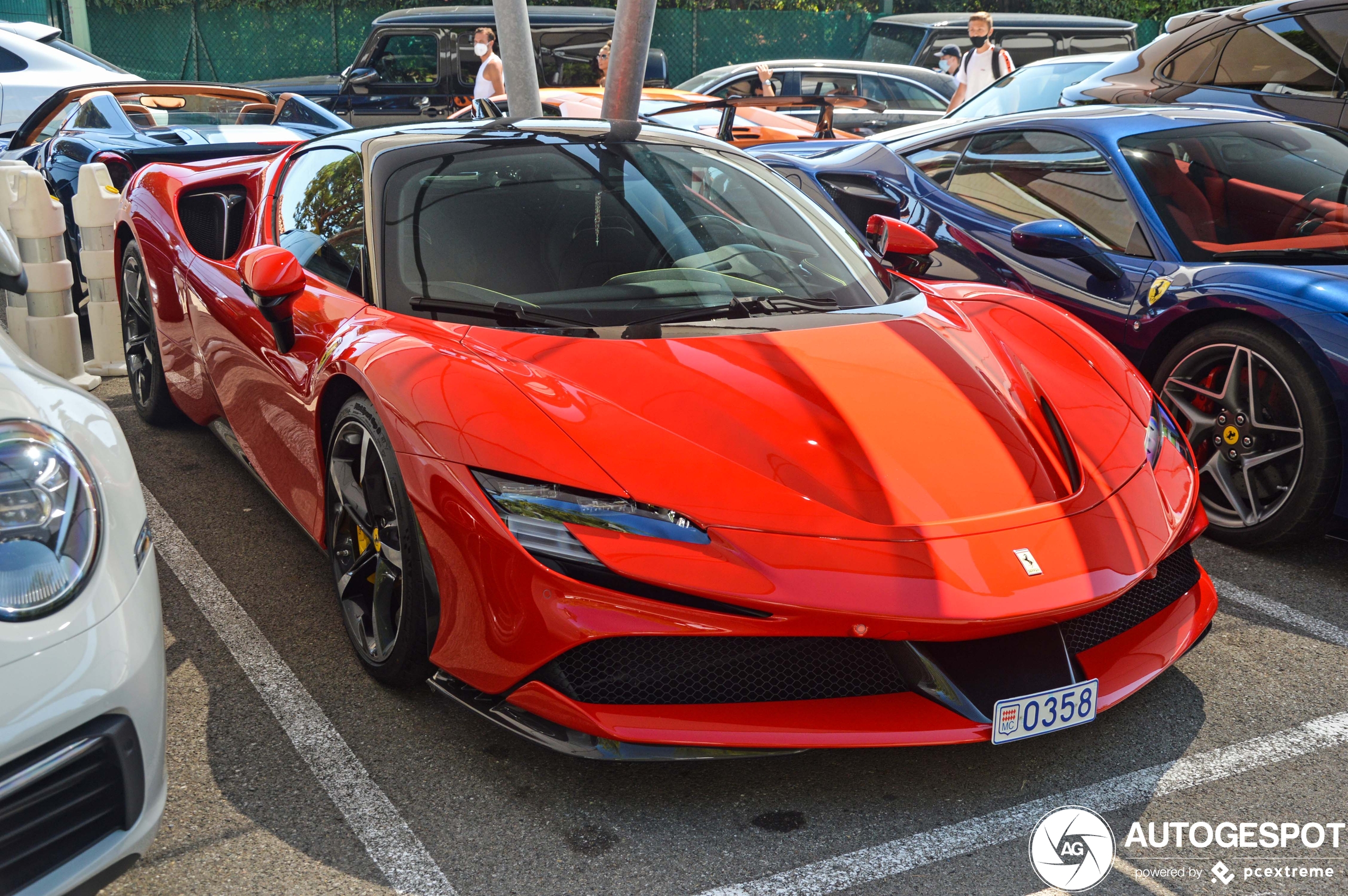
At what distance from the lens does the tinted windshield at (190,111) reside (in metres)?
7.22

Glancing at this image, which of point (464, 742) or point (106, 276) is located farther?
point (106, 276)

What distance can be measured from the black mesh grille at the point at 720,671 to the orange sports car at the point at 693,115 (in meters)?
6.85

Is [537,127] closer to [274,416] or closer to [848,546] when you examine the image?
[274,416]

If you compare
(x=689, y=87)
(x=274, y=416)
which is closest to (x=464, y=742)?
(x=274, y=416)

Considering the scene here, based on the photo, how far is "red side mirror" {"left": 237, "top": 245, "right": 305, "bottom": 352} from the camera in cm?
317

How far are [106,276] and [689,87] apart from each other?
8.58 meters

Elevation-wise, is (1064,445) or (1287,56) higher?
(1287,56)

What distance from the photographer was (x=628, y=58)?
619 cm

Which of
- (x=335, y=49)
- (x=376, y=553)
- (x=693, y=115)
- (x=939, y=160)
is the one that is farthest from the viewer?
(x=335, y=49)

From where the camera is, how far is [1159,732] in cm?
273

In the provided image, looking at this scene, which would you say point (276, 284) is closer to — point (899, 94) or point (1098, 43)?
point (899, 94)

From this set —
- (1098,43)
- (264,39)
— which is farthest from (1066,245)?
(264,39)

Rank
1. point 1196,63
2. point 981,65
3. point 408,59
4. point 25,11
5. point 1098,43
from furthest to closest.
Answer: point 25,11 → point 1098,43 → point 408,59 → point 981,65 → point 1196,63

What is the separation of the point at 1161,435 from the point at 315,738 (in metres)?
2.14
